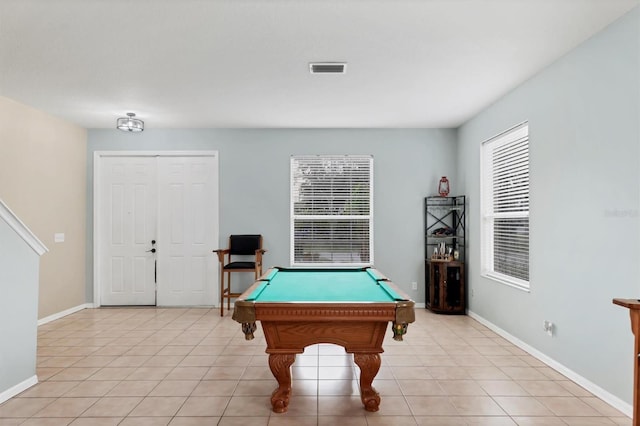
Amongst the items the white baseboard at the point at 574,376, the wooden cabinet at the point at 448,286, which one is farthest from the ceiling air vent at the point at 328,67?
the white baseboard at the point at 574,376

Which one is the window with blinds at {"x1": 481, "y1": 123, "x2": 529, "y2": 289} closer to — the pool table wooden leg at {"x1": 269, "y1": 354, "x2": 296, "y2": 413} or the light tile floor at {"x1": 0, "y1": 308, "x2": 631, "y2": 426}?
the light tile floor at {"x1": 0, "y1": 308, "x2": 631, "y2": 426}

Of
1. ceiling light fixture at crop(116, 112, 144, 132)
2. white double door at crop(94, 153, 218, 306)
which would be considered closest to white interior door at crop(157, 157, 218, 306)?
white double door at crop(94, 153, 218, 306)

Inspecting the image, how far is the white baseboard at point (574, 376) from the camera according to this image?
98.7 inches

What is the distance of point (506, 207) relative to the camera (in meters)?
4.25

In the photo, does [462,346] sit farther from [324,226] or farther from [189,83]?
[189,83]

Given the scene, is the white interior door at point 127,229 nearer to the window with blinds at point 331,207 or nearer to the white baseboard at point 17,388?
the window with blinds at point 331,207

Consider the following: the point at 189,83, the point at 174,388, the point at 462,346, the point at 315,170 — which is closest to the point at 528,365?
the point at 462,346

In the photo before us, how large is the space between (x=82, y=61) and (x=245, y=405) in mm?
3167

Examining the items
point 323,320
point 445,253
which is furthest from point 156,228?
point 445,253

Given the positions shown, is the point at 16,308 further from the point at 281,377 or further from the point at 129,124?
the point at 129,124

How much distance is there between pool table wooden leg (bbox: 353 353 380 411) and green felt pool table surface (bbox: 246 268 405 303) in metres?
0.41

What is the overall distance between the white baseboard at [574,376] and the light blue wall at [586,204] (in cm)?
4

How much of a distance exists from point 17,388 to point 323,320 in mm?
2466

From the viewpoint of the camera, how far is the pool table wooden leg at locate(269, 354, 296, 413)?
2.47 metres
